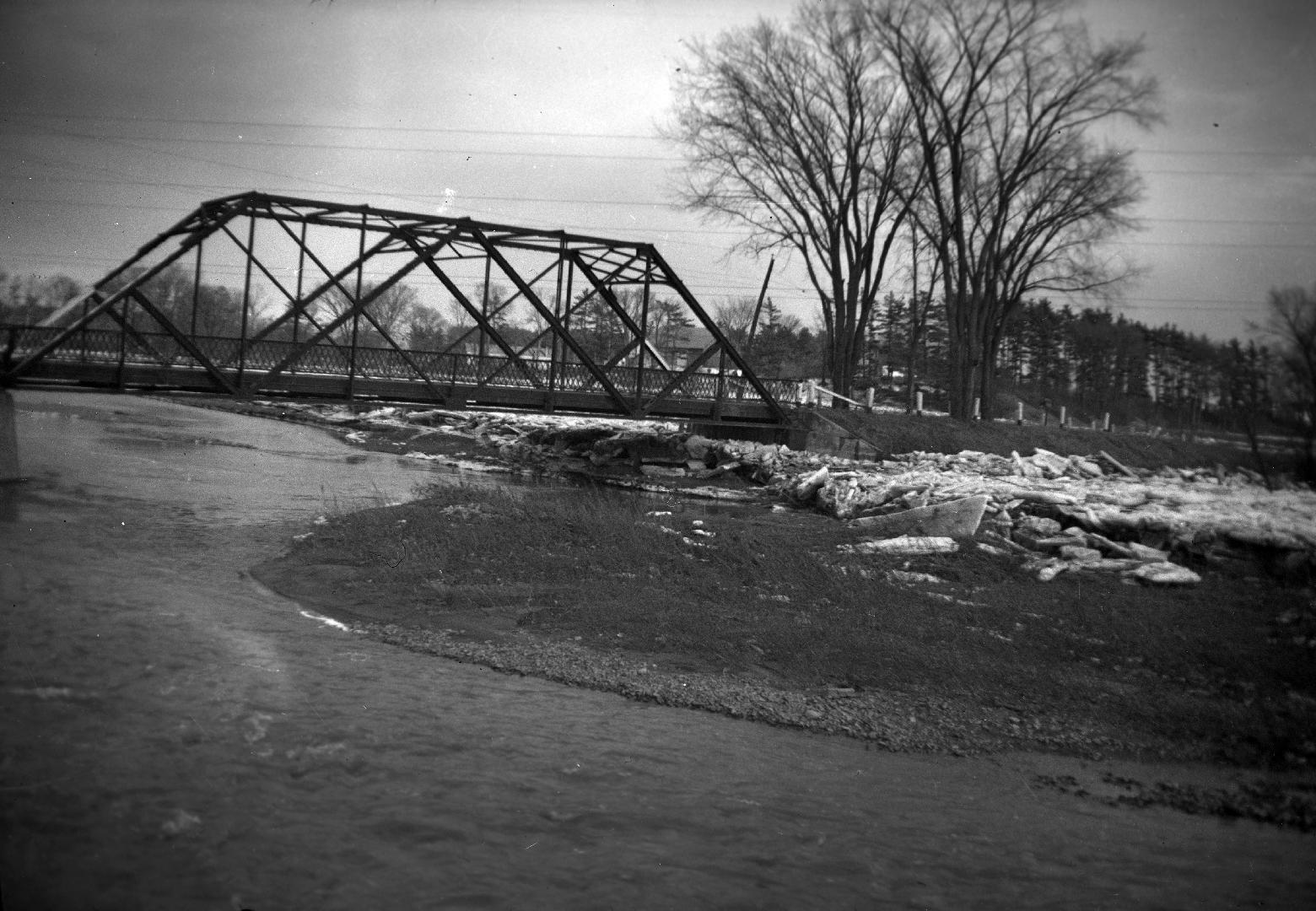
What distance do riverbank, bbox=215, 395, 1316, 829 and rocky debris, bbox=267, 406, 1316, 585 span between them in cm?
62

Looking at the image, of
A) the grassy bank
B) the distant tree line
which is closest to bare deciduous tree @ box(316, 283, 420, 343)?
the distant tree line

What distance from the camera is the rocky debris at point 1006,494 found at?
7.75 metres

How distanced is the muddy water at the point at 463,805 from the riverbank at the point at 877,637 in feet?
1.51

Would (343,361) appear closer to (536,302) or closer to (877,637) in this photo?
(536,302)

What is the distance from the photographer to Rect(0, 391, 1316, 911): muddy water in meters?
4.28

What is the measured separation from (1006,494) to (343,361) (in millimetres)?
14888

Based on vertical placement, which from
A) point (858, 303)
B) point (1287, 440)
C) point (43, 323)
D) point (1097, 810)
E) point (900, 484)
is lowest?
point (1097, 810)

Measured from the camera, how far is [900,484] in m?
17.7

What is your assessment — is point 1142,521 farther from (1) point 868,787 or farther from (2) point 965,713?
(1) point 868,787

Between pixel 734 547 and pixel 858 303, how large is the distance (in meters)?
24.2

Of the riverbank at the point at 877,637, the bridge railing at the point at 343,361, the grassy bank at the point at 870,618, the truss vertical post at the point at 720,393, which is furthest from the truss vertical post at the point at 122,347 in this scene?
the truss vertical post at the point at 720,393

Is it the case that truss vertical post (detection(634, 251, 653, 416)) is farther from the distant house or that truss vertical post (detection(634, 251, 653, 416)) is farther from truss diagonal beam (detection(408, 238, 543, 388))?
the distant house

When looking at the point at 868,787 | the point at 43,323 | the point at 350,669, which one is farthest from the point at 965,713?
the point at 43,323

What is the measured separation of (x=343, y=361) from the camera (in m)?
21.2
